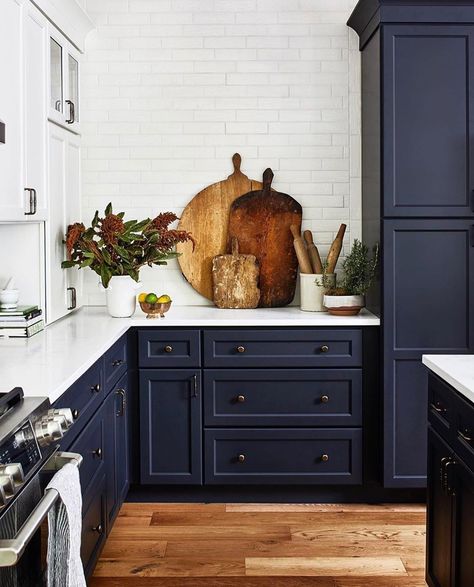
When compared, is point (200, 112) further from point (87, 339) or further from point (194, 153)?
point (87, 339)

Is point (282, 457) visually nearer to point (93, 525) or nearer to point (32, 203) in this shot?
point (93, 525)

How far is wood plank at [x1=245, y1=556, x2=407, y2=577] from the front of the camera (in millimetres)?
3178

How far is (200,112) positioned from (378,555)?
2538 mm

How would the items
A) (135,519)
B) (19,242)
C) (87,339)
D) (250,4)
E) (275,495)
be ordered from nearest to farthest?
(87,339) < (19,242) < (135,519) < (275,495) < (250,4)

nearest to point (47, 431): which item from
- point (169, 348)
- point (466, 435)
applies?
point (466, 435)

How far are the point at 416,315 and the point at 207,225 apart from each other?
4.29ft

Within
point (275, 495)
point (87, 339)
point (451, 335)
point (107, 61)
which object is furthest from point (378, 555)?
point (107, 61)

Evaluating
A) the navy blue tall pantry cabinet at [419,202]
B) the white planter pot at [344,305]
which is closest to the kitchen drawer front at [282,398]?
the navy blue tall pantry cabinet at [419,202]

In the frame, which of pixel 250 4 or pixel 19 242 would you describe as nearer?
pixel 19 242

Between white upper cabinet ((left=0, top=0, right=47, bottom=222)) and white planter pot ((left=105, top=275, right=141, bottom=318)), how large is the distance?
0.61 m

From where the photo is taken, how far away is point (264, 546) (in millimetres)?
3459

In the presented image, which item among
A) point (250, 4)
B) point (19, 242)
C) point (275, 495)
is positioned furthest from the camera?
point (250, 4)

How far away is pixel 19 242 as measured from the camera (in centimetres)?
355

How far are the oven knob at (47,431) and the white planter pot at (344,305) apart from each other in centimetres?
223
